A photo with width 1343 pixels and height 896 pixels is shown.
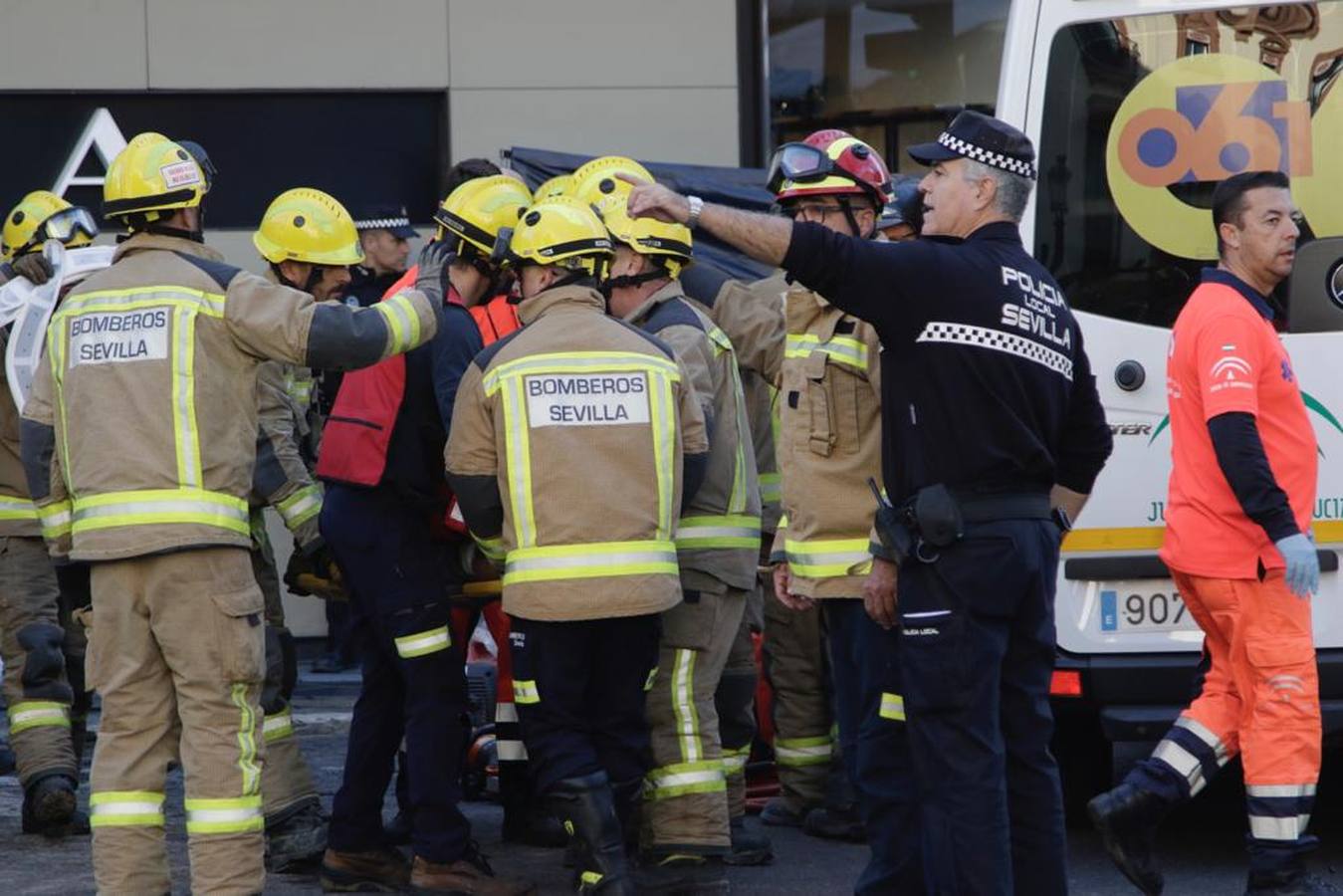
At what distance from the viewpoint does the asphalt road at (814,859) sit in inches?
256

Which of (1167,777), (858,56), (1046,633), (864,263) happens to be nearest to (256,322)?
(864,263)

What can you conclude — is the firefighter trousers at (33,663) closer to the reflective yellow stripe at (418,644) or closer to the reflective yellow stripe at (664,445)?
the reflective yellow stripe at (418,644)

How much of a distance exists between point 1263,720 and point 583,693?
1836mm

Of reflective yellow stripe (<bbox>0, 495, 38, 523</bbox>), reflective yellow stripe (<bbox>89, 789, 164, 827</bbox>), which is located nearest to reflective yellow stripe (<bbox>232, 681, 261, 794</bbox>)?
reflective yellow stripe (<bbox>89, 789, 164, 827</bbox>)

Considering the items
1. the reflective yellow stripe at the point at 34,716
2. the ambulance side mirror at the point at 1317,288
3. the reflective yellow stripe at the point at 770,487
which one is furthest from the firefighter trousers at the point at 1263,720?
the reflective yellow stripe at the point at 34,716

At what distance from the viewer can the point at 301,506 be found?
677cm

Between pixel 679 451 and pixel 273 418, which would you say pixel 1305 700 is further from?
pixel 273 418

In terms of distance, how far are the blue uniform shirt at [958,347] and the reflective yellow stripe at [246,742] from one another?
69.9 inches

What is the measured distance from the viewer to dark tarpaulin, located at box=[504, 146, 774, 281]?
384 inches

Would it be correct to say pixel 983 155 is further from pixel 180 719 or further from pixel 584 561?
pixel 180 719

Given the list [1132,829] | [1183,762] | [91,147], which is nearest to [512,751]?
[1132,829]

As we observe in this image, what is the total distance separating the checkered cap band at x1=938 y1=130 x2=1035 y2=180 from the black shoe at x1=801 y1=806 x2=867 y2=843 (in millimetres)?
2696

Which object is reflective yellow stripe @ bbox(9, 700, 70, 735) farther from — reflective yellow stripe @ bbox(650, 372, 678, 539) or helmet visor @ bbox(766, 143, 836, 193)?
helmet visor @ bbox(766, 143, 836, 193)

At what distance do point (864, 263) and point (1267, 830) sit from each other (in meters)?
2.19
